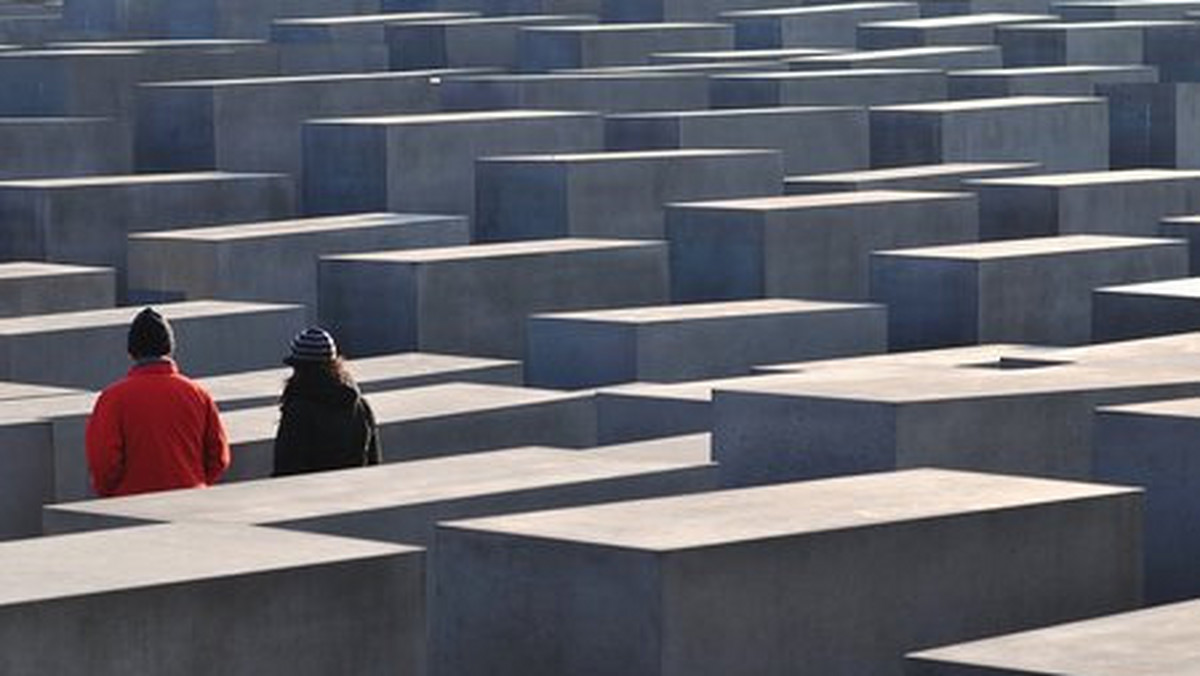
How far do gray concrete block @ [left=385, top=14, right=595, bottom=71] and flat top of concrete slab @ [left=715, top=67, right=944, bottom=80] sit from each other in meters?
5.51

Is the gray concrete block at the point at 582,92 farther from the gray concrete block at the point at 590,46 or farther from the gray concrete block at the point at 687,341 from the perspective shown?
the gray concrete block at the point at 687,341

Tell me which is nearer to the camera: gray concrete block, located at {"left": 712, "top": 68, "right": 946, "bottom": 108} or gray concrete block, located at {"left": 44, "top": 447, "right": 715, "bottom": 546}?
gray concrete block, located at {"left": 44, "top": 447, "right": 715, "bottom": 546}

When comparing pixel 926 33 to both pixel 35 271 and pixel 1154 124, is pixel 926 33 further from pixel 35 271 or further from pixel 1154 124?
pixel 35 271

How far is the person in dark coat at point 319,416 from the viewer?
9.42 metres

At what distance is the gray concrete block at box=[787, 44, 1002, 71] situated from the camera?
2681 cm

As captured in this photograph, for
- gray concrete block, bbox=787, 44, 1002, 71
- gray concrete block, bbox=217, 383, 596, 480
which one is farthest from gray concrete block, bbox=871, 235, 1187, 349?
gray concrete block, bbox=787, 44, 1002, 71

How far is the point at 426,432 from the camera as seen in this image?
11094 millimetres

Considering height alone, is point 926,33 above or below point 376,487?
above

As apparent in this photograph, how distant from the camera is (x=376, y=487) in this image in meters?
8.97

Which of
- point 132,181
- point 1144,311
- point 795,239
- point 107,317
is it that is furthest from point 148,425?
point 132,181

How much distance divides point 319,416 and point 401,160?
11084mm

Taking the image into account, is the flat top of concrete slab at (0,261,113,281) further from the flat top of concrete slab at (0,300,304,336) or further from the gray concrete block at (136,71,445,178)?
the gray concrete block at (136,71,445,178)

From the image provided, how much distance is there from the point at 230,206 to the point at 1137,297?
779cm

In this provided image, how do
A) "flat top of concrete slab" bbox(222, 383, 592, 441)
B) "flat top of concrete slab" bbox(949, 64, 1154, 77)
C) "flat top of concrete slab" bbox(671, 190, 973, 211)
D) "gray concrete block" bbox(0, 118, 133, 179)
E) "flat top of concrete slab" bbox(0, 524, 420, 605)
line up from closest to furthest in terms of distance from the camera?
"flat top of concrete slab" bbox(0, 524, 420, 605) → "flat top of concrete slab" bbox(222, 383, 592, 441) → "flat top of concrete slab" bbox(671, 190, 973, 211) → "gray concrete block" bbox(0, 118, 133, 179) → "flat top of concrete slab" bbox(949, 64, 1154, 77)
